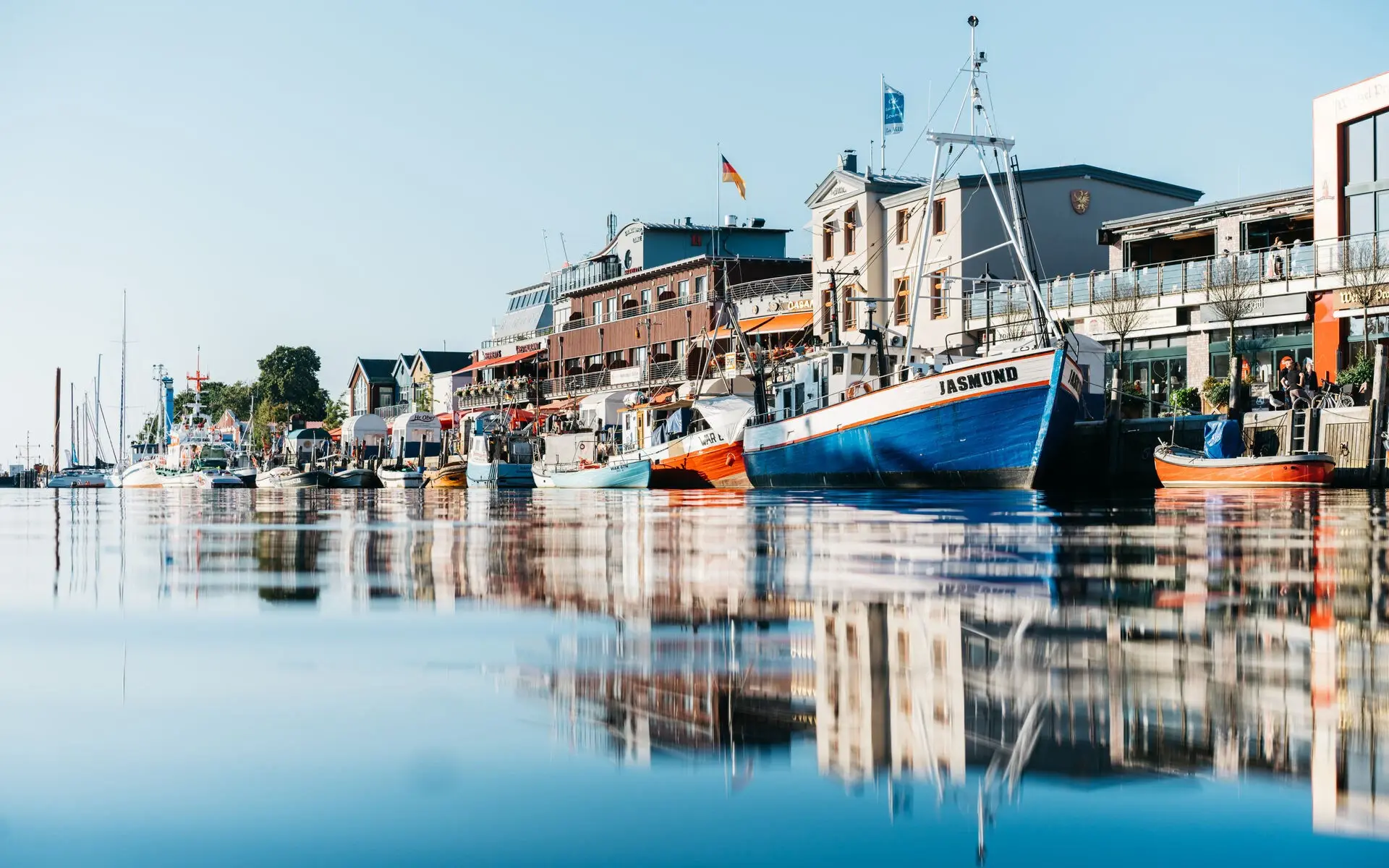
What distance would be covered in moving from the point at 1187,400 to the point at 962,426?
28.5 ft

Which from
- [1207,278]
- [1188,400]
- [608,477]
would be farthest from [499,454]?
[1188,400]

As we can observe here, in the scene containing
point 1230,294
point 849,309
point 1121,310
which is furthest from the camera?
point 849,309

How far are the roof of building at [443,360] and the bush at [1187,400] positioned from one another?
87.7 m

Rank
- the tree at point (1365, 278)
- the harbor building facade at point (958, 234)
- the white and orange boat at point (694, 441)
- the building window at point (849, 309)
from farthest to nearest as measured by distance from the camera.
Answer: the building window at point (849, 309) → the harbor building facade at point (958, 234) → the white and orange boat at point (694, 441) → the tree at point (1365, 278)

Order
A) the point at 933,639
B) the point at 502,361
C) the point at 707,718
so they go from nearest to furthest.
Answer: the point at 707,718
the point at 933,639
the point at 502,361

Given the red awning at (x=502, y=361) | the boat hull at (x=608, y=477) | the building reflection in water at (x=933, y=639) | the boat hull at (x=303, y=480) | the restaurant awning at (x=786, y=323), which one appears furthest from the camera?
the red awning at (x=502, y=361)

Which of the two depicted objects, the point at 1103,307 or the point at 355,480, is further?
the point at 355,480

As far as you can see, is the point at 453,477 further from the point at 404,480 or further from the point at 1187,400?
the point at 1187,400

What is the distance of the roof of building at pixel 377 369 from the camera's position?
449 feet

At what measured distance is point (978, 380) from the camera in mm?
35031

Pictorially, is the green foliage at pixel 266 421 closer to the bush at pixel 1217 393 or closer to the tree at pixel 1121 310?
the tree at pixel 1121 310

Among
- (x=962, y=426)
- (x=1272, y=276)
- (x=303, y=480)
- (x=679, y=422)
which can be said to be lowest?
(x=303, y=480)

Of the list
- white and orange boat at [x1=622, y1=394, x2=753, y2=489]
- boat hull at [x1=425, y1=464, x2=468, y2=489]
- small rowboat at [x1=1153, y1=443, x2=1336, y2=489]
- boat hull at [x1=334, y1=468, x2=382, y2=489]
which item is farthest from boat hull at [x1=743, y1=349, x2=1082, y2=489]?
boat hull at [x1=334, y1=468, x2=382, y2=489]

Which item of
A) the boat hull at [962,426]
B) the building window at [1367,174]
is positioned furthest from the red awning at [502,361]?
the building window at [1367,174]
